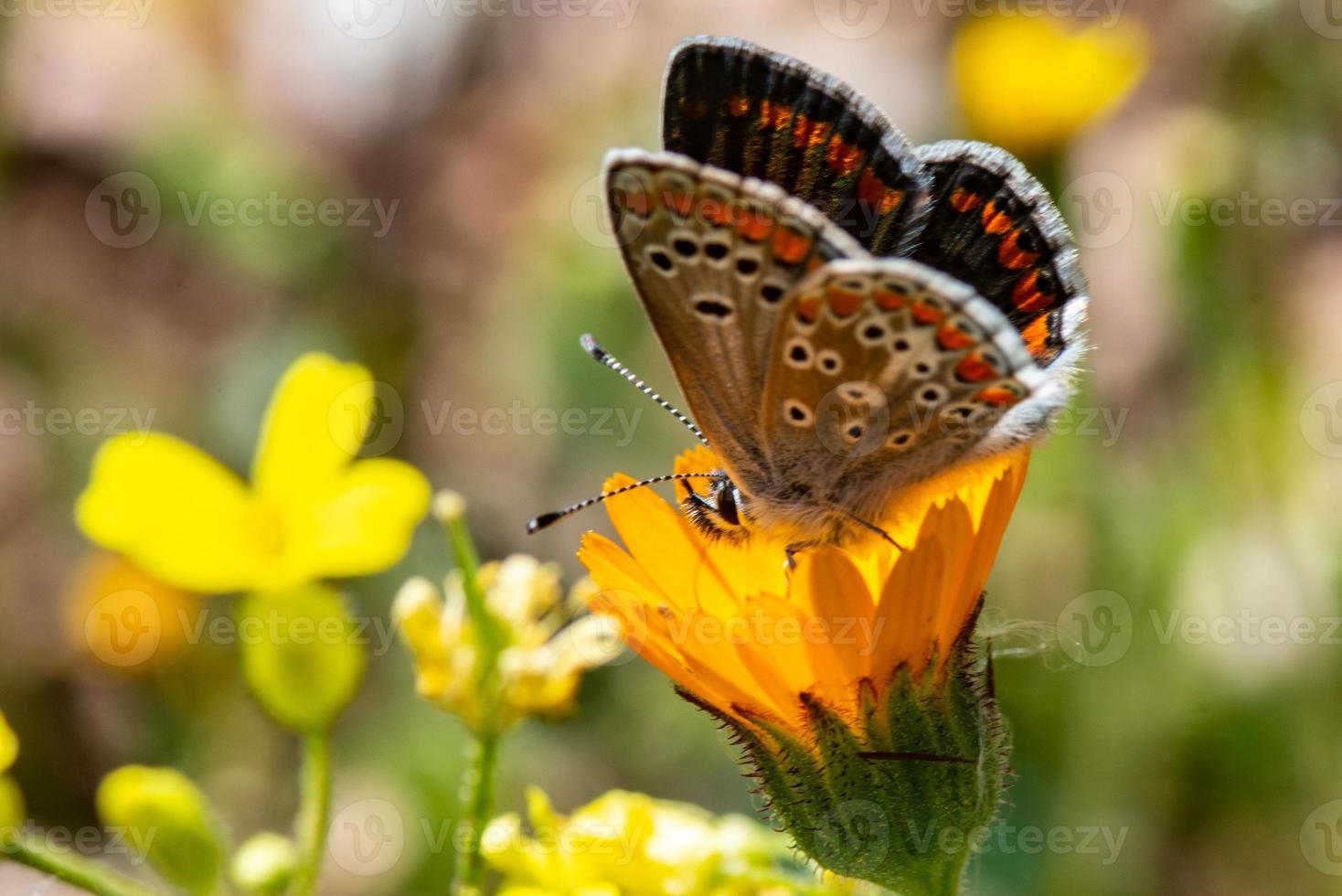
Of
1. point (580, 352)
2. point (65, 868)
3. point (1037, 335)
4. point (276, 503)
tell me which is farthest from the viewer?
point (580, 352)

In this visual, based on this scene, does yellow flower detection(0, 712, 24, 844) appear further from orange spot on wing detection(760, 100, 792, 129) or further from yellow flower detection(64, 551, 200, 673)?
yellow flower detection(64, 551, 200, 673)

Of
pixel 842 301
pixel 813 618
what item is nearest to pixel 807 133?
pixel 842 301

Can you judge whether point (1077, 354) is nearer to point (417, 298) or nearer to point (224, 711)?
point (224, 711)

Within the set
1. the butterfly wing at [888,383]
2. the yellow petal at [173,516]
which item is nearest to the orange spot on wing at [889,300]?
the butterfly wing at [888,383]

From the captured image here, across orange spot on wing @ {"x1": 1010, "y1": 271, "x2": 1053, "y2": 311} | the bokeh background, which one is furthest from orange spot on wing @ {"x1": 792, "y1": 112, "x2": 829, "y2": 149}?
the bokeh background

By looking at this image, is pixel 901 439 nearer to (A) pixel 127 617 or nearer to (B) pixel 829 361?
(B) pixel 829 361
